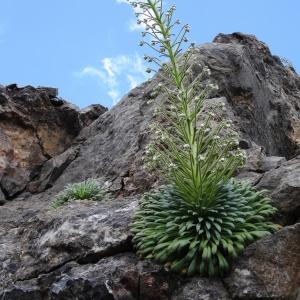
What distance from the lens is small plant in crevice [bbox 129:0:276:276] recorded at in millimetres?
7734

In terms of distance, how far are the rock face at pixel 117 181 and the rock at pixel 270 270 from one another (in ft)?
0.05

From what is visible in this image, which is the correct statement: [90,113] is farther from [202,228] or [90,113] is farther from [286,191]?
[202,228]

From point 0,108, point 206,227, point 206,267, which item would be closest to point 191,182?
point 206,227

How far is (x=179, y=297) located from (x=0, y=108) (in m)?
12.8

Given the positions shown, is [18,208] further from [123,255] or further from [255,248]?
[255,248]

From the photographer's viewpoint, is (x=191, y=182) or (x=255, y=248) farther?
(x=191, y=182)

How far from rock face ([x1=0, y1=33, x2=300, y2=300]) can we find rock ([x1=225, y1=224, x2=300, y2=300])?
14mm

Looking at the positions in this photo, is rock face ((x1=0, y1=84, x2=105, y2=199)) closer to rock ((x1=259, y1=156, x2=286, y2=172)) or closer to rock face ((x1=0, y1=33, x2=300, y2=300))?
rock face ((x1=0, y1=33, x2=300, y2=300))

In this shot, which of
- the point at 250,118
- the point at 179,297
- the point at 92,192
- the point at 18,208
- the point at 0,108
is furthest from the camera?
the point at 0,108

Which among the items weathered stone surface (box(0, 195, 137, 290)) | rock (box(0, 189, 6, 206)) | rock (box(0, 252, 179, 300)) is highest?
rock (box(0, 189, 6, 206))

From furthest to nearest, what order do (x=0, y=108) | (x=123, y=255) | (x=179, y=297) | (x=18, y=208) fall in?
(x=0, y=108) → (x=18, y=208) → (x=123, y=255) → (x=179, y=297)

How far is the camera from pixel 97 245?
876 cm

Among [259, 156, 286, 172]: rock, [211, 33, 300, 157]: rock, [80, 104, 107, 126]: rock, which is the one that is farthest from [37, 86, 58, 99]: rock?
[259, 156, 286, 172]: rock

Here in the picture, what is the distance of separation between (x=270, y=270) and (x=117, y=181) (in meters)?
6.79
